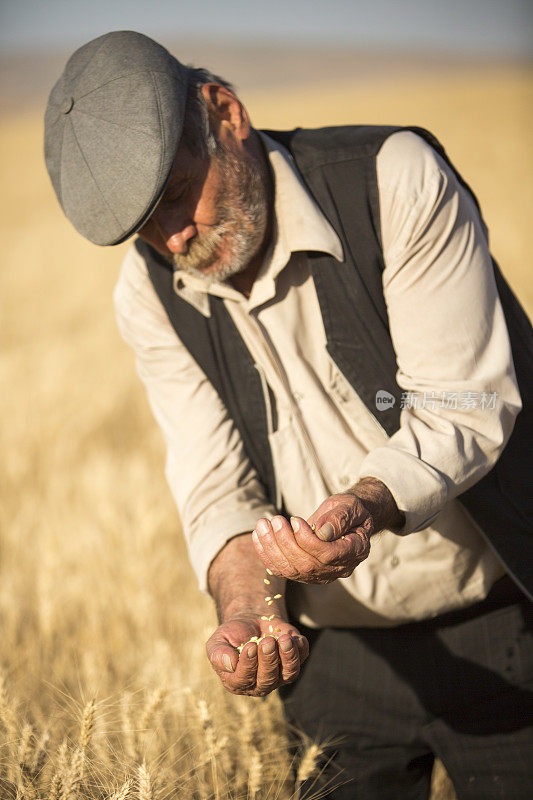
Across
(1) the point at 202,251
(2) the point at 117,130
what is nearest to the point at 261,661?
(1) the point at 202,251

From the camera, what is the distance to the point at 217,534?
2.14 metres

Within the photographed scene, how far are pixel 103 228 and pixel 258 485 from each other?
798 mm

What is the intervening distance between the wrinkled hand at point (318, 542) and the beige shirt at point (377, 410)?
0.71 ft

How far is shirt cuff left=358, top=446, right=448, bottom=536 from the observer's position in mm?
1672

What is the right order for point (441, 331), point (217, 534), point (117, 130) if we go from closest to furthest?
point (441, 331) < point (117, 130) < point (217, 534)

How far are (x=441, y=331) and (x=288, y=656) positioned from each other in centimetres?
76

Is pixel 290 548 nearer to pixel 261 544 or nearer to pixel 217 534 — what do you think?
pixel 261 544

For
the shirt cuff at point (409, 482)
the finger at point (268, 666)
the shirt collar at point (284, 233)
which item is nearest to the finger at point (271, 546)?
the finger at point (268, 666)

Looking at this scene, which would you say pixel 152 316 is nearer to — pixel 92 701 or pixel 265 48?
pixel 92 701

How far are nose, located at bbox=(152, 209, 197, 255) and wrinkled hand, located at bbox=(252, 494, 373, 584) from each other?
87 centimetres

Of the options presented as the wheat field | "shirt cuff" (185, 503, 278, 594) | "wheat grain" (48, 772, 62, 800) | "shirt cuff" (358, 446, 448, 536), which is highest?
"shirt cuff" (358, 446, 448, 536)

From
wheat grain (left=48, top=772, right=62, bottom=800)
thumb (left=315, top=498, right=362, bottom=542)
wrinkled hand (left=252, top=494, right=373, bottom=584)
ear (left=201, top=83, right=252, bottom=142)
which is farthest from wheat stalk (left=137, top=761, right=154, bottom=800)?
ear (left=201, top=83, right=252, bottom=142)

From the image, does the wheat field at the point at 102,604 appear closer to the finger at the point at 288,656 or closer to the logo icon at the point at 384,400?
the finger at the point at 288,656

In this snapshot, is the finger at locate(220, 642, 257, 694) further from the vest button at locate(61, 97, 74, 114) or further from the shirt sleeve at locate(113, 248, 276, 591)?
the vest button at locate(61, 97, 74, 114)
